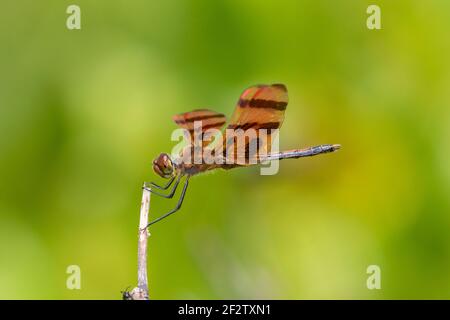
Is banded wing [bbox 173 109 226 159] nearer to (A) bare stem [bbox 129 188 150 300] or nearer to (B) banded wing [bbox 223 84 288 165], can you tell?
(B) banded wing [bbox 223 84 288 165]

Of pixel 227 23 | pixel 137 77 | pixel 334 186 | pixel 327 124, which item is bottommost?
pixel 334 186

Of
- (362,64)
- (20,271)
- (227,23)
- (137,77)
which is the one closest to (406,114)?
(362,64)

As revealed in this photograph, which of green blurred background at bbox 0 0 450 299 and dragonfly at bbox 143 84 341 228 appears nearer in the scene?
dragonfly at bbox 143 84 341 228

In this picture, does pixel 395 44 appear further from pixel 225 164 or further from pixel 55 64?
pixel 55 64

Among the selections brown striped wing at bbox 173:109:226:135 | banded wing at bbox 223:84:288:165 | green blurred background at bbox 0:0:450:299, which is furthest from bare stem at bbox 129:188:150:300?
green blurred background at bbox 0:0:450:299

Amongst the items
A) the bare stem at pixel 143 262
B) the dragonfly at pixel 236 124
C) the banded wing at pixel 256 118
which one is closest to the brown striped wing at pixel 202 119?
the dragonfly at pixel 236 124

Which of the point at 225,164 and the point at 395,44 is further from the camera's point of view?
the point at 395,44
